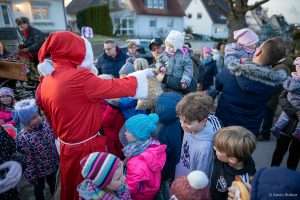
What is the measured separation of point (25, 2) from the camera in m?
19.7

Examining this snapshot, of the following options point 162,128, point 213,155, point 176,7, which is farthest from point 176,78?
point 176,7

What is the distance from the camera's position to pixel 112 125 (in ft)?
9.48

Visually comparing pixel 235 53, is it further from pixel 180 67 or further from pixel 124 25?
pixel 124 25

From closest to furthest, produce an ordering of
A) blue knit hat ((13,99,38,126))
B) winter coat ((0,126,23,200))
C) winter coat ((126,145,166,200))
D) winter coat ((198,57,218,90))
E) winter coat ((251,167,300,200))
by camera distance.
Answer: winter coat ((251,167,300,200))
winter coat ((0,126,23,200))
winter coat ((126,145,166,200))
blue knit hat ((13,99,38,126))
winter coat ((198,57,218,90))

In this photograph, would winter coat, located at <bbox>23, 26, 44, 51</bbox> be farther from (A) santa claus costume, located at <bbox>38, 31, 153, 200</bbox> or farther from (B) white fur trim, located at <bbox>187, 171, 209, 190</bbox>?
(B) white fur trim, located at <bbox>187, 171, 209, 190</bbox>

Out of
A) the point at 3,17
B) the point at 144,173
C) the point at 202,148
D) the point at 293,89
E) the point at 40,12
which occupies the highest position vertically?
the point at 40,12

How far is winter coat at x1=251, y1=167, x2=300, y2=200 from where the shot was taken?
1.01 meters

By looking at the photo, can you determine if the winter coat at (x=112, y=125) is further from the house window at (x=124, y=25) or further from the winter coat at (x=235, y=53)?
the house window at (x=124, y=25)

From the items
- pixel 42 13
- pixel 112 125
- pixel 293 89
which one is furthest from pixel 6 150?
pixel 42 13

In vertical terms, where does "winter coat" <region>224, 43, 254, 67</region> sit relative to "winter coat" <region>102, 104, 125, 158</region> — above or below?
above

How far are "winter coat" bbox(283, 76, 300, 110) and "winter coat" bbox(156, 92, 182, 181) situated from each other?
1406 millimetres

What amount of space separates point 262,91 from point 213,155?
88 cm

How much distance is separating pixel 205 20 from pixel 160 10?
10.5m

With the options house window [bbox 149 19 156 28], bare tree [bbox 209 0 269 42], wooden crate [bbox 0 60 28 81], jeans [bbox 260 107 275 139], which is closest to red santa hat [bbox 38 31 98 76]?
jeans [bbox 260 107 275 139]
